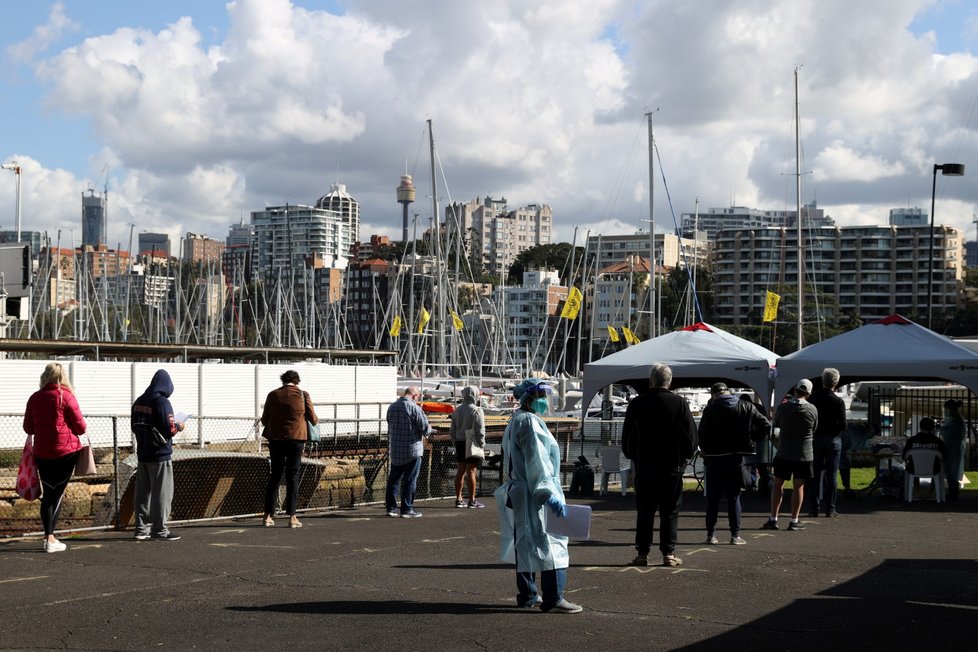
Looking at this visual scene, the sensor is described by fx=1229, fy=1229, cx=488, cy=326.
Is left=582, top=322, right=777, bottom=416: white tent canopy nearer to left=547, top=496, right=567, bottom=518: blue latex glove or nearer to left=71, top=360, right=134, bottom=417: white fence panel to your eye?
left=547, top=496, right=567, bottom=518: blue latex glove

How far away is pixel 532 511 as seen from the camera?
9070 mm

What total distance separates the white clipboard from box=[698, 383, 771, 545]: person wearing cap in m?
4.58

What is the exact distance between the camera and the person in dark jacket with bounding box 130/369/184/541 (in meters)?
13.3

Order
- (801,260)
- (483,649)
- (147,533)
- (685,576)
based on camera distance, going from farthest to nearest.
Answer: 1. (801,260)
2. (147,533)
3. (685,576)
4. (483,649)

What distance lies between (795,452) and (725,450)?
2039 millimetres

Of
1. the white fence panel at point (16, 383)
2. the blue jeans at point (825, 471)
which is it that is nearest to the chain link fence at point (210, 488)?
the blue jeans at point (825, 471)

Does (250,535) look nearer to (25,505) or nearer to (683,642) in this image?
(25,505)

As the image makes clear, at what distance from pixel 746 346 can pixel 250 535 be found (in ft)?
33.1

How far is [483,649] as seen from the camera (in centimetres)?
781

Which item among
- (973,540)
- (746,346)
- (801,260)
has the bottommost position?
(973,540)

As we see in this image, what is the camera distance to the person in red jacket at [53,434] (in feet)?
40.0

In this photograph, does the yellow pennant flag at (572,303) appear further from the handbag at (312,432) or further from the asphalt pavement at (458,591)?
the asphalt pavement at (458,591)

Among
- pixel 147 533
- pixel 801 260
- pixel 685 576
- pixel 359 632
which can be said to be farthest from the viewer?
pixel 801 260

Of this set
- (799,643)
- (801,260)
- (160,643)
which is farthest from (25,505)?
(801,260)
